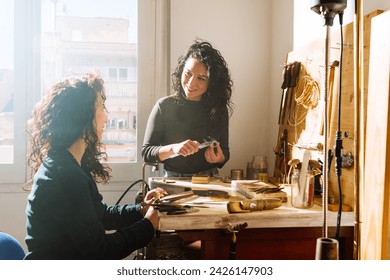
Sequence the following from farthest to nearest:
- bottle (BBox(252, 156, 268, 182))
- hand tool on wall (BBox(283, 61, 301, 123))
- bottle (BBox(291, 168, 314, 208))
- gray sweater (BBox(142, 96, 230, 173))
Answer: bottle (BBox(252, 156, 268, 182)) < gray sweater (BBox(142, 96, 230, 173)) < hand tool on wall (BBox(283, 61, 301, 123)) < bottle (BBox(291, 168, 314, 208))

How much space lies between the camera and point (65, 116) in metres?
1.08

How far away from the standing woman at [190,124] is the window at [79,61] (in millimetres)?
269

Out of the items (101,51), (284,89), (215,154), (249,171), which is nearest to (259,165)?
(249,171)

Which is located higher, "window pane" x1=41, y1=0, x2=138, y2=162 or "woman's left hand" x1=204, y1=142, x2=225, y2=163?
"window pane" x1=41, y1=0, x2=138, y2=162

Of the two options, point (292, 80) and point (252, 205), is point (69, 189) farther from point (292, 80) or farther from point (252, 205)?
point (292, 80)

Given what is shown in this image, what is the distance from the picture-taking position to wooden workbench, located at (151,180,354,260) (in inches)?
43.9

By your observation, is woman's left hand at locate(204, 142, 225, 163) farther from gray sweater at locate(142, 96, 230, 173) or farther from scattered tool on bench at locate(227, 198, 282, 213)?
scattered tool on bench at locate(227, 198, 282, 213)

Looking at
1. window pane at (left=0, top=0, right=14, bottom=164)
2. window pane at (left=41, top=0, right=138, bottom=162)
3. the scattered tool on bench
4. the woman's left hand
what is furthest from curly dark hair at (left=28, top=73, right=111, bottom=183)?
window pane at (left=0, top=0, right=14, bottom=164)

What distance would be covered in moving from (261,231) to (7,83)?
1.60 meters

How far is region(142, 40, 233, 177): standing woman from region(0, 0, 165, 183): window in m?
0.27

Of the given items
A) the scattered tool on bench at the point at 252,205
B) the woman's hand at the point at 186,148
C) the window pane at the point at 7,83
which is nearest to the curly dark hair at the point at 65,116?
the scattered tool on bench at the point at 252,205

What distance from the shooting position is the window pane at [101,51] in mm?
2125

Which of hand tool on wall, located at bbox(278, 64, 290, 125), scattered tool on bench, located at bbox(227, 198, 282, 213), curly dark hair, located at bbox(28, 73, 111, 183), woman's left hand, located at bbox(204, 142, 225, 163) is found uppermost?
hand tool on wall, located at bbox(278, 64, 290, 125)

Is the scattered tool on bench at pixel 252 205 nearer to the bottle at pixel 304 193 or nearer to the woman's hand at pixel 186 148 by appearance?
the bottle at pixel 304 193
